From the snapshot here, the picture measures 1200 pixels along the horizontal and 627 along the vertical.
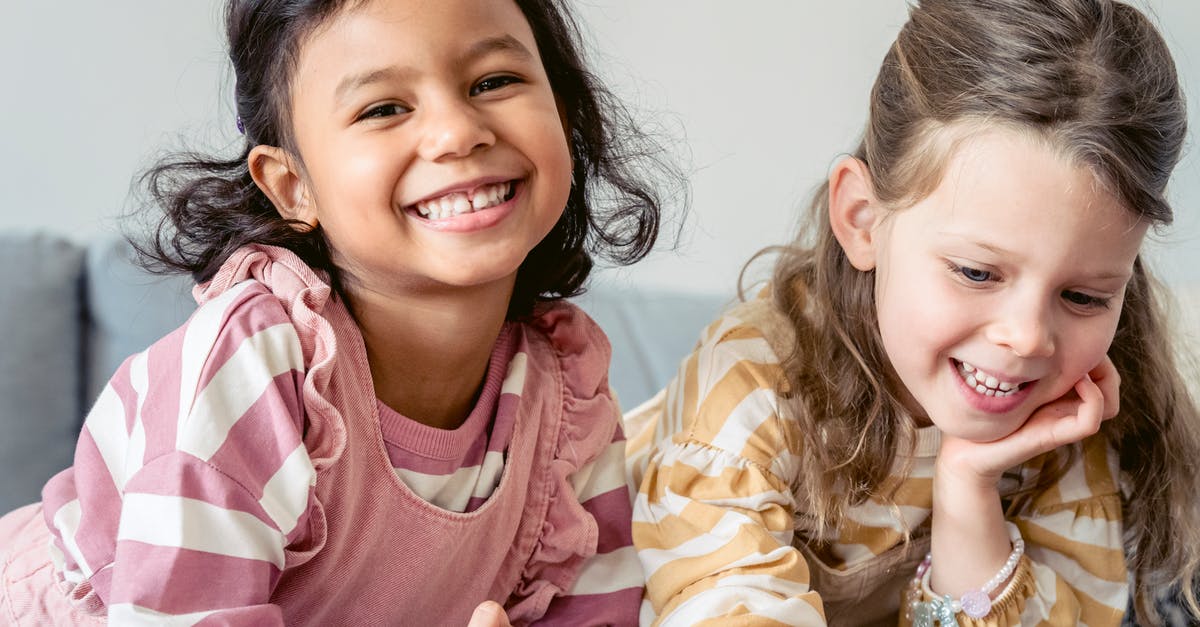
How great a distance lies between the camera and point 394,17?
0.97 metres

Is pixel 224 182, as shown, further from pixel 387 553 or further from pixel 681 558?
pixel 681 558

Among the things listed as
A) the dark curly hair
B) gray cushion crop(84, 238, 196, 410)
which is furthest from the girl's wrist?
gray cushion crop(84, 238, 196, 410)

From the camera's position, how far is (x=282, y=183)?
1075 millimetres

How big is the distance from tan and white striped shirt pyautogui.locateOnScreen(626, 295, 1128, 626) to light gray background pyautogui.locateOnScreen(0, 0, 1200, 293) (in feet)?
1.89

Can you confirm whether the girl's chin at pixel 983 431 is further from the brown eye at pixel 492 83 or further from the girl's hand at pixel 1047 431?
the brown eye at pixel 492 83

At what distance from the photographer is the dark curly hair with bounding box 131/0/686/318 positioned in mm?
1034

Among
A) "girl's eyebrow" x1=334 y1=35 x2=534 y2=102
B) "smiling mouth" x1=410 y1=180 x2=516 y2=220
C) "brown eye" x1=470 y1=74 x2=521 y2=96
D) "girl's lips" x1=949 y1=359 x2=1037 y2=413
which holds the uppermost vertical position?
"girl's eyebrow" x1=334 y1=35 x2=534 y2=102

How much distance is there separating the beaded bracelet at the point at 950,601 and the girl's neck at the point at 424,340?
45 centimetres

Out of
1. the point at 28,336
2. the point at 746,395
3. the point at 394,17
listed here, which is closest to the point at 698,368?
the point at 746,395

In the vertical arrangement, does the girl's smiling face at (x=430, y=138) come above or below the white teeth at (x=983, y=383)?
above

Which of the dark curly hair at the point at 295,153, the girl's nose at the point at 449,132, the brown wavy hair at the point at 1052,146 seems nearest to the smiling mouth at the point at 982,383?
the brown wavy hair at the point at 1052,146

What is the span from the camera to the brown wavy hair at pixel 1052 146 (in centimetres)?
100

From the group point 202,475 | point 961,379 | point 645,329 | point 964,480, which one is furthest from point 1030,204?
point 645,329

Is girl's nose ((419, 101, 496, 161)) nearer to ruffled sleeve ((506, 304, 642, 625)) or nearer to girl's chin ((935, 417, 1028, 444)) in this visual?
ruffled sleeve ((506, 304, 642, 625))
